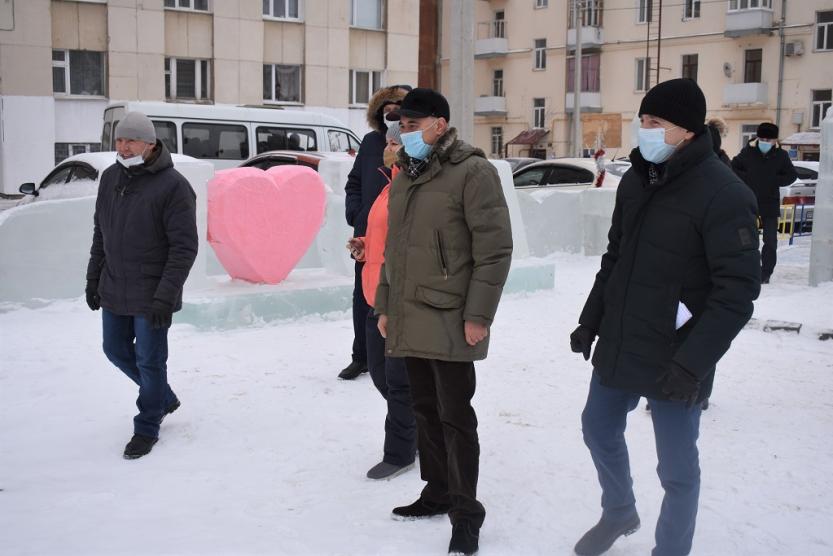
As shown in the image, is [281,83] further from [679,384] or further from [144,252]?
[679,384]

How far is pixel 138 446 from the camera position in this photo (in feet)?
17.0

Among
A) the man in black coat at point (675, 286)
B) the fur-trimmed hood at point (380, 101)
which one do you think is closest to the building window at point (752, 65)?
the fur-trimmed hood at point (380, 101)

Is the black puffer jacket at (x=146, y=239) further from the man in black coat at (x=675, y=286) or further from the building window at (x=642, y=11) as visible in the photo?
the building window at (x=642, y=11)

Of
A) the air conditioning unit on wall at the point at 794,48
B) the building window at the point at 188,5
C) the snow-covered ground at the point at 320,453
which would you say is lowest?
the snow-covered ground at the point at 320,453

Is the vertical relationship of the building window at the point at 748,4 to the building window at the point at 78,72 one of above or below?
above

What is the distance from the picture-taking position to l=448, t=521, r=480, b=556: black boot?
3857 millimetres

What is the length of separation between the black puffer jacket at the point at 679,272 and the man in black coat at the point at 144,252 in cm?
244

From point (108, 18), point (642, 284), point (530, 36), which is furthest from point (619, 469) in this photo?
point (530, 36)

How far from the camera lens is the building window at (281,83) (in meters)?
30.0

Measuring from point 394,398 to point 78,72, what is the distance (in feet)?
82.5

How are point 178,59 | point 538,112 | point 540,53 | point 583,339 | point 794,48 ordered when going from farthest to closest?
point 538,112 → point 540,53 → point 794,48 → point 178,59 → point 583,339

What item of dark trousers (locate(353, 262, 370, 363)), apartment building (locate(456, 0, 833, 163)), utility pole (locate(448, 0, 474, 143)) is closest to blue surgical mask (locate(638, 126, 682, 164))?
dark trousers (locate(353, 262, 370, 363))

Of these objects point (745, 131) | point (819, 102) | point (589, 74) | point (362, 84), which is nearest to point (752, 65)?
point (745, 131)

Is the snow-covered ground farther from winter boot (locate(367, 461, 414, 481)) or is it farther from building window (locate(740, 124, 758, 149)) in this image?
building window (locate(740, 124, 758, 149))
